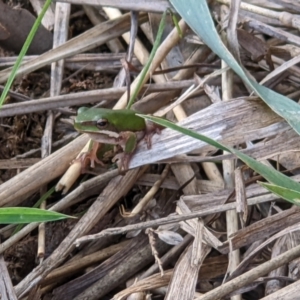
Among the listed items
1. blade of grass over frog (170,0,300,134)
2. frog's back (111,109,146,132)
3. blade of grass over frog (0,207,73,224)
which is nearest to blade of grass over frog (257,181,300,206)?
blade of grass over frog (170,0,300,134)

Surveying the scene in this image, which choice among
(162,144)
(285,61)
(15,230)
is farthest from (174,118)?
(15,230)

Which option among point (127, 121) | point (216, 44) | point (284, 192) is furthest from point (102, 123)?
point (284, 192)

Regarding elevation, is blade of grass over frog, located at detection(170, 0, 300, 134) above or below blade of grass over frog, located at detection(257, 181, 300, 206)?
above

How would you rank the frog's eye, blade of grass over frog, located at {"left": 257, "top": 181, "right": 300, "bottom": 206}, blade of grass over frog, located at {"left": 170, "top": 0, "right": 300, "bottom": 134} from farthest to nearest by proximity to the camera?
the frog's eye, blade of grass over frog, located at {"left": 170, "top": 0, "right": 300, "bottom": 134}, blade of grass over frog, located at {"left": 257, "top": 181, "right": 300, "bottom": 206}

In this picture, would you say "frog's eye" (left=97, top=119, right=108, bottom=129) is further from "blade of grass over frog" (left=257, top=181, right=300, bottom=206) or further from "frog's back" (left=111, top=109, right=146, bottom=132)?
"blade of grass over frog" (left=257, top=181, right=300, bottom=206)

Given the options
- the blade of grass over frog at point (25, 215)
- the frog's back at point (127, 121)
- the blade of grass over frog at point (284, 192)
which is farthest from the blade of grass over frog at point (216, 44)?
the blade of grass over frog at point (25, 215)
